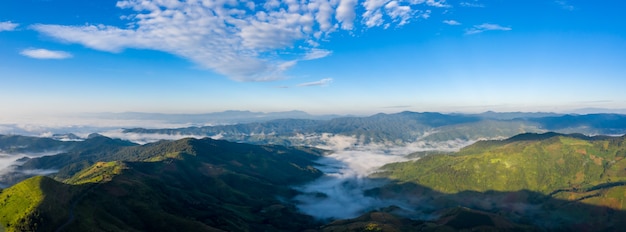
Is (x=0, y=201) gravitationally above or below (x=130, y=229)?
above

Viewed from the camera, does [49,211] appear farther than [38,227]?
Yes

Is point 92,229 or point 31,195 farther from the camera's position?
point 31,195

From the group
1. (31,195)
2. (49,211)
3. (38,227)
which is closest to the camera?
(38,227)

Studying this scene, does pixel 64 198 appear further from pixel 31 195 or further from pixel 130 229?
pixel 130 229

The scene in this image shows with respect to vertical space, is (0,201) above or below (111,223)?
above

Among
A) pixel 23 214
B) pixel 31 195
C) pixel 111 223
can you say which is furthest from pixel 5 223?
pixel 111 223

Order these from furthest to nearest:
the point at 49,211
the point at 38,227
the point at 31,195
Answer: the point at 31,195 < the point at 49,211 < the point at 38,227

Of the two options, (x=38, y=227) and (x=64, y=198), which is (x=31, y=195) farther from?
(x=38, y=227)

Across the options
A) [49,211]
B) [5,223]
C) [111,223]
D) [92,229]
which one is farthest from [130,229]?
[5,223]

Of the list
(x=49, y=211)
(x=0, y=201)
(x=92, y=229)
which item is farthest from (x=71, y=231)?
(x=0, y=201)
